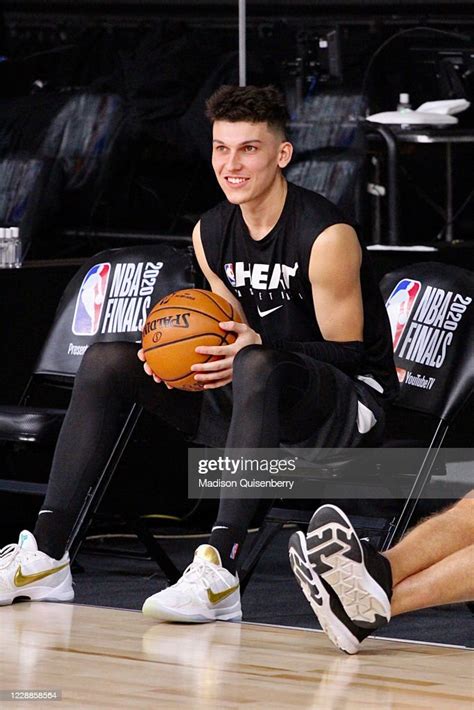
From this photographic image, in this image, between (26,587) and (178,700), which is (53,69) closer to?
(26,587)

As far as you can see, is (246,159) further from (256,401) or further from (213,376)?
(256,401)

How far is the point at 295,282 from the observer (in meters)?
3.82

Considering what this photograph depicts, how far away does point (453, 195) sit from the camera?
6.83 meters

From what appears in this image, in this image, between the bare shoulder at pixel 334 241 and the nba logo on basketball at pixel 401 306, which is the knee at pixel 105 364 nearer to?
the bare shoulder at pixel 334 241

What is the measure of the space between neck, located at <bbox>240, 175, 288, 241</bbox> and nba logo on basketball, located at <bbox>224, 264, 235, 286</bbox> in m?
0.10

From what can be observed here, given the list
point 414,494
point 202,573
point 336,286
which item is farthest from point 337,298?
point 202,573

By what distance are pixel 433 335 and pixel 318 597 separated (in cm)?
123

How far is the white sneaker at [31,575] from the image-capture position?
3.61 meters

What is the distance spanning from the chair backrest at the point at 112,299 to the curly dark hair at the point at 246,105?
0.76 m

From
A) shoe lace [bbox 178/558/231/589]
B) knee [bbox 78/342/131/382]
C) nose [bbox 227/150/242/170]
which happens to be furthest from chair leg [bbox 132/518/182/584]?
nose [bbox 227/150/242/170]

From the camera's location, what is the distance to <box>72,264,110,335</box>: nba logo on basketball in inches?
181

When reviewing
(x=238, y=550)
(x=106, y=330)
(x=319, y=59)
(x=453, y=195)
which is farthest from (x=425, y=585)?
(x=319, y=59)

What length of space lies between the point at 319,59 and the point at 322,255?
3.57m

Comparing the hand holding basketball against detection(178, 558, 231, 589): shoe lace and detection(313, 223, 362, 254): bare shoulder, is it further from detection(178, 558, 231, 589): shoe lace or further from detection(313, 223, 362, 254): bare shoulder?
detection(178, 558, 231, 589): shoe lace
